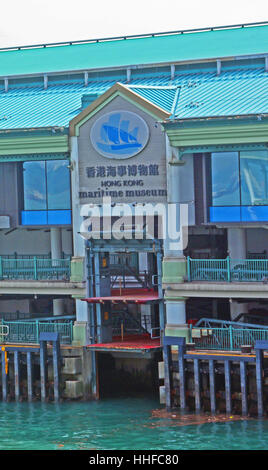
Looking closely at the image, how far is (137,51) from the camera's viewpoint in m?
98.4

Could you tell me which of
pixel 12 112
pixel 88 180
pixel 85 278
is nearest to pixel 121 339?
pixel 85 278

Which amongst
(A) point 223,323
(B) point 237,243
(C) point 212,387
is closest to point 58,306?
(B) point 237,243

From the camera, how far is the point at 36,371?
285 ft

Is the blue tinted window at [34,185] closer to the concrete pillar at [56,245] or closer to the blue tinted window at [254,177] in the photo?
the concrete pillar at [56,245]

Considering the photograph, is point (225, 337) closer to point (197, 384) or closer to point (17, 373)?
point (197, 384)

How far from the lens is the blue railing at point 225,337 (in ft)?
262

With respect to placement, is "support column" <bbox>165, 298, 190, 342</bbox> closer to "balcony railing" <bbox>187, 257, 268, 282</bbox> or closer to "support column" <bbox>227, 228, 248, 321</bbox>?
"balcony railing" <bbox>187, 257, 268, 282</bbox>

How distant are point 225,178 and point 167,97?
6.99 metres

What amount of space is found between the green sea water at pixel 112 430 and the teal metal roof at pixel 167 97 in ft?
60.2

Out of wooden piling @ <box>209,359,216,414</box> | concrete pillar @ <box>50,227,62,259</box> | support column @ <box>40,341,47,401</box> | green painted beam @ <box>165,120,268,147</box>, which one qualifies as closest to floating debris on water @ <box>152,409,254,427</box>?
wooden piling @ <box>209,359,216,414</box>

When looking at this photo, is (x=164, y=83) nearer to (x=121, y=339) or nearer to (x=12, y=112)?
(x=12, y=112)
